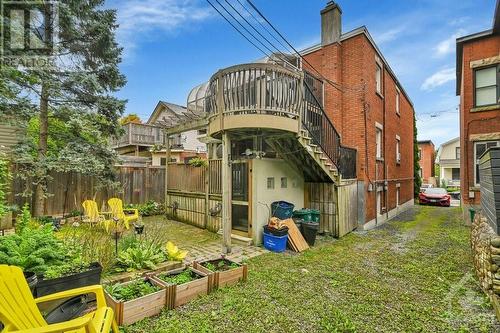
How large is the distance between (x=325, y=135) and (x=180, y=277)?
231 inches

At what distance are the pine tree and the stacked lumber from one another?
6.67m

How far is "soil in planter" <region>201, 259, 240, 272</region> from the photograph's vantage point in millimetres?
4680

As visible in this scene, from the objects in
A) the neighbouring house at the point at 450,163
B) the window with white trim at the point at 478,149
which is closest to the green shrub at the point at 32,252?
the window with white trim at the point at 478,149

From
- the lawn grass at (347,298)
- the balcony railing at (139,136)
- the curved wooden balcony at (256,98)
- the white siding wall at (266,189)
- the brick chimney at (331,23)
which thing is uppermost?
the brick chimney at (331,23)

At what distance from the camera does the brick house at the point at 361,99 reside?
9.58m

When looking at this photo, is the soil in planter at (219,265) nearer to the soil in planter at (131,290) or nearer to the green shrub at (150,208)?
the soil in planter at (131,290)

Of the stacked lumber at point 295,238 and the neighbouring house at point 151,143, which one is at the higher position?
the neighbouring house at point 151,143

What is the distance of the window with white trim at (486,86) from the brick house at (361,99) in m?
3.21

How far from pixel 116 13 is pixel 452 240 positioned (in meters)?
13.4

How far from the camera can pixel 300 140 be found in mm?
6645

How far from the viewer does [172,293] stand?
3705mm

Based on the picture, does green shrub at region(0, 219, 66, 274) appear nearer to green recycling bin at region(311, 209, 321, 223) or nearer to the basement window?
the basement window

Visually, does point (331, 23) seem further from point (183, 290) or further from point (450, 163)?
point (450, 163)

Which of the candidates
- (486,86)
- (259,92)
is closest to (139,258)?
(259,92)
